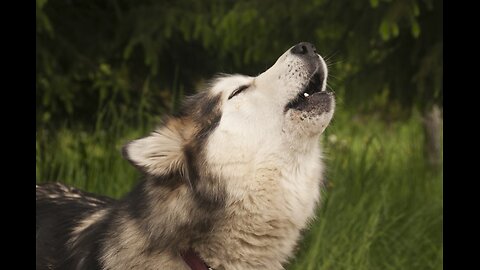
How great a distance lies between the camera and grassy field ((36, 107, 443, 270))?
17.0ft

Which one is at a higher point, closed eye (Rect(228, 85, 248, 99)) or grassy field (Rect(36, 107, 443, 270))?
closed eye (Rect(228, 85, 248, 99))

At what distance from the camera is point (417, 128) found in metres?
8.71

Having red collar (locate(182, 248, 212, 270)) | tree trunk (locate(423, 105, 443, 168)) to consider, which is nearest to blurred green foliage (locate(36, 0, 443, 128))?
tree trunk (locate(423, 105, 443, 168))

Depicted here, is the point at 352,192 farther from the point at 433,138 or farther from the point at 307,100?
the point at 433,138

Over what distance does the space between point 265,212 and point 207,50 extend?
15.2 ft

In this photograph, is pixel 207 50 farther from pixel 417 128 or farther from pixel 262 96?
pixel 262 96

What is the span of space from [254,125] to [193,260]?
69cm

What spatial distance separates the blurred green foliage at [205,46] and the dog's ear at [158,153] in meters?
1.97

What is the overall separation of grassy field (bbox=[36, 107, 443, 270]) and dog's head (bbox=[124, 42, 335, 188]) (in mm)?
1080

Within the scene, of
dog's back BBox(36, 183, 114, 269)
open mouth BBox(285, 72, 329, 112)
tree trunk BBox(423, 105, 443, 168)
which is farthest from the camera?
tree trunk BBox(423, 105, 443, 168)

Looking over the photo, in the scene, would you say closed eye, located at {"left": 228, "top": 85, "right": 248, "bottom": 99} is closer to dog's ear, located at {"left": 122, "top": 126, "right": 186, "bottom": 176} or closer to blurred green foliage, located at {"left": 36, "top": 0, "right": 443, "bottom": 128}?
dog's ear, located at {"left": 122, "top": 126, "right": 186, "bottom": 176}

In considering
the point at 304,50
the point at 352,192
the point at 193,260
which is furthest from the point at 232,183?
the point at 352,192

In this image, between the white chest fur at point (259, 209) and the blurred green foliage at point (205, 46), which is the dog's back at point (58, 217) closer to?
the white chest fur at point (259, 209)
